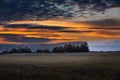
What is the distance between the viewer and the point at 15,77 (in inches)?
1361

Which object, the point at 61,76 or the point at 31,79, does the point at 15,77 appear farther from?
the point at 61,76

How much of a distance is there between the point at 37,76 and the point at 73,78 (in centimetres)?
415

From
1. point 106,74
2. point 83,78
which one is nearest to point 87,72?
point 106,74

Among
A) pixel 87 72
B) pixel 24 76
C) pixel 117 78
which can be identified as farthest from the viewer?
pixel 87 72

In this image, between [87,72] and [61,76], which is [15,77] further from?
[87,72]

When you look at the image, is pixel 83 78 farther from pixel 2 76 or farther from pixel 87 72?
pixel 2 76

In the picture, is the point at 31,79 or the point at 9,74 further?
the point at 9,74

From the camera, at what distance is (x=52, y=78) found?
1326 inches

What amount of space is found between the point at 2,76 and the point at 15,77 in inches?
70.3

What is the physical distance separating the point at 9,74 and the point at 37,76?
369 centimetres

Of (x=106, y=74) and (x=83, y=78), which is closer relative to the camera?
(x=83, y=78)

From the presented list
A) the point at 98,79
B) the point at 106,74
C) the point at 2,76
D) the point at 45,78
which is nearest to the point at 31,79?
the point at 45,78

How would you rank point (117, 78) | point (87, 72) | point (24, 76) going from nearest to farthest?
1. point (117, 78)
2. point (24, 76)
3. point (87, 72)

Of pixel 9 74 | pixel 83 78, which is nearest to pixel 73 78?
pixel 83 78
